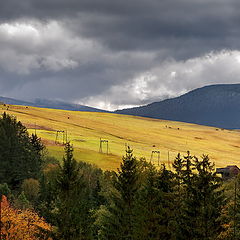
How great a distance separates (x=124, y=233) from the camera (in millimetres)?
50250

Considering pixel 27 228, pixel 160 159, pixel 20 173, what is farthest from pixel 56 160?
pixel 27 228

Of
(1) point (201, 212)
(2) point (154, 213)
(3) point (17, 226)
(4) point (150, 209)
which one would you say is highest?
(1) point (201, 212)

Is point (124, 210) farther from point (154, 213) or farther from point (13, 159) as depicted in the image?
point (13, 159)

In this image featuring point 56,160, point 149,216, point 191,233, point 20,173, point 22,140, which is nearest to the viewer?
point 191,233

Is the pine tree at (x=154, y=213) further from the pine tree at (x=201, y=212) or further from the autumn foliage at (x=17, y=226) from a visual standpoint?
the autumn foliage at (x=17, y=226)

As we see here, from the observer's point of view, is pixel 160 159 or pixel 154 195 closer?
pixel 154 195

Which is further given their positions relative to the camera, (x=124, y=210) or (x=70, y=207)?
(x=124, y=210)

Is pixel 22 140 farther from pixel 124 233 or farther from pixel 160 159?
pixel 124 233

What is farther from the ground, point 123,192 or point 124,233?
point 123,192

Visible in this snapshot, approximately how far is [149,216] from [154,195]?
309cm

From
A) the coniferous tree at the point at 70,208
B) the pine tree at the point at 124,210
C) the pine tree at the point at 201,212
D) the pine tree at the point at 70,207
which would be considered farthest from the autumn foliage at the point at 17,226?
the pine tree at the point at 201,212

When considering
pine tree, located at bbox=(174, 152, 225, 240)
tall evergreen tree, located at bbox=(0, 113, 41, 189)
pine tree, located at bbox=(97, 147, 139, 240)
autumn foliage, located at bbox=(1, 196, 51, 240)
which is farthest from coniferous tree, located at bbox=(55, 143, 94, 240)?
tall evergreen tree, located at bbox=(0, 113, 41, 189)

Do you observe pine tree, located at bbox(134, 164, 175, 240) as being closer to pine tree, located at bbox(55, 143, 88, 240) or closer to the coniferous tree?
the coniferous tree

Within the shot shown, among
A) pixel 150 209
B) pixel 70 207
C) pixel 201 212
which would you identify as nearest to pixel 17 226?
pixel 70 207
